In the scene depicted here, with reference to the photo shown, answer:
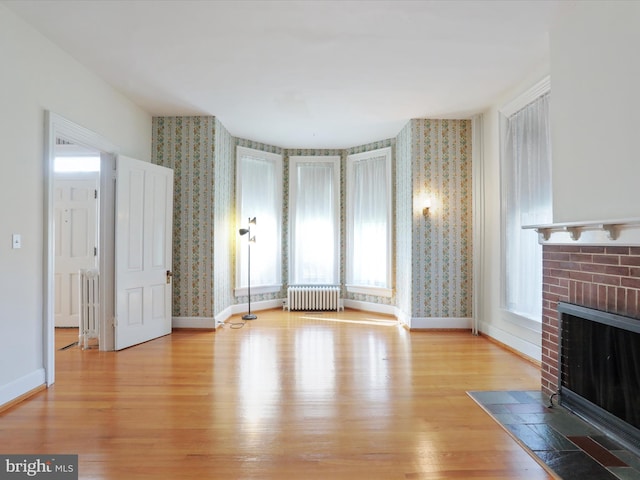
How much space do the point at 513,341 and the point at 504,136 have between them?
8.24 feet

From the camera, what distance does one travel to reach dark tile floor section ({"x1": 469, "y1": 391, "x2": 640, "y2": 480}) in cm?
189

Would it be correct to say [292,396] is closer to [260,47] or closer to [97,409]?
[97,409]

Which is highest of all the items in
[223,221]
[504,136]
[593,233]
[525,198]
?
[504,136]

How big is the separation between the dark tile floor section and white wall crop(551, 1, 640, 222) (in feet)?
4.76

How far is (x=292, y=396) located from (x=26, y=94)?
3.41 m

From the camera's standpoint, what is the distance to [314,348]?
13.6 feet

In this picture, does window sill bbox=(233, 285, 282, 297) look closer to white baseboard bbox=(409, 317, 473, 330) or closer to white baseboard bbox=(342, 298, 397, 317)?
white baseboard bbox=(342, 298, 397, 317)

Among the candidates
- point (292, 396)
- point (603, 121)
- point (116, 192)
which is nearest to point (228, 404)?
point (292, 396)

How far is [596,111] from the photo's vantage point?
242cm

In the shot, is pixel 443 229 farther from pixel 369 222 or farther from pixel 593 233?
pixel 593 233

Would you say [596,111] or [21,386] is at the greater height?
[596,111]

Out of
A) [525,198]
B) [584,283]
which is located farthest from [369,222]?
[584,283]

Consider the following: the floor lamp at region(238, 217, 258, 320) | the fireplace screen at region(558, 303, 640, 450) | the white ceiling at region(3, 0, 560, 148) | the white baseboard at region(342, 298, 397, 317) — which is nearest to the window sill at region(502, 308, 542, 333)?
the fireplace screen at region(558, 303, 640, 450)

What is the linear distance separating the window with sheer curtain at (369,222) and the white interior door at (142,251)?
3.27 metres
